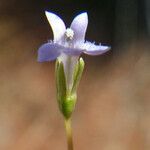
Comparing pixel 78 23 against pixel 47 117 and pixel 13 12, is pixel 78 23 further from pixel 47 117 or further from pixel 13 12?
pixel 13 12

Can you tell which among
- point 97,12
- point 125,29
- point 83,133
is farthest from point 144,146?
point 97,12

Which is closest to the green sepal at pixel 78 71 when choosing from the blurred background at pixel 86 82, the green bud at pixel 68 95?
the green bud at pixel 68 95

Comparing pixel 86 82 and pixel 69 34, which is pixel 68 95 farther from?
pixel 86 82

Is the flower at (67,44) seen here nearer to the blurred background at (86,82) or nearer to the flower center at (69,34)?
the flower center at (69,34)

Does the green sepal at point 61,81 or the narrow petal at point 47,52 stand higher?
the narrow petal at point 47,52

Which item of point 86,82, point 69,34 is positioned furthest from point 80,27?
point 86,82
